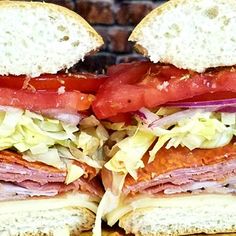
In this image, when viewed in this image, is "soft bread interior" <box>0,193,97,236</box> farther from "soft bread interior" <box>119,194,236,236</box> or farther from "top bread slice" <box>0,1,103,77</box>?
"top bread slice" <box>0,1,103,77</box>

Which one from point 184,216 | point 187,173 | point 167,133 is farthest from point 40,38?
point 184,216

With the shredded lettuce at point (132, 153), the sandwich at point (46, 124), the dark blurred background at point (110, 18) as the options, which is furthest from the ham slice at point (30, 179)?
the dark blurred background at point (110, 18)

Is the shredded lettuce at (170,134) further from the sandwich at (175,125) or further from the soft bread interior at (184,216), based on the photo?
the soft bread interior at (184,216)

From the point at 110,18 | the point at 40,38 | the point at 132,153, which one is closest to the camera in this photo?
the point at 40,38

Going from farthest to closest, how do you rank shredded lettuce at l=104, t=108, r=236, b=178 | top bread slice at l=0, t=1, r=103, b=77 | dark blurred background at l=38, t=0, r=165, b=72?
dark blurred background at l=38, t=0, r=165, b=72 → shredded lettuce at l=104, t=108, r=236, b=178 → top bread slice at l=0, t=1, r=103, b=77

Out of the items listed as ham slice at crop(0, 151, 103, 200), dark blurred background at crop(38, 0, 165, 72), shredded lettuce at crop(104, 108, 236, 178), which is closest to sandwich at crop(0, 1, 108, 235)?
ham slice at crop(0, 151, 103, 200)

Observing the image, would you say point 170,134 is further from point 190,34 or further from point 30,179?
point 30,179

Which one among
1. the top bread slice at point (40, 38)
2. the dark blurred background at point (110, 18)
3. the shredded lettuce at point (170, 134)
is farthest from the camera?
the dark blurred background at point (110, 18)

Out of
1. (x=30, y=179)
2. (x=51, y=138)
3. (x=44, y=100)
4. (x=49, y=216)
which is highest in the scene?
(x=44, y=100)
